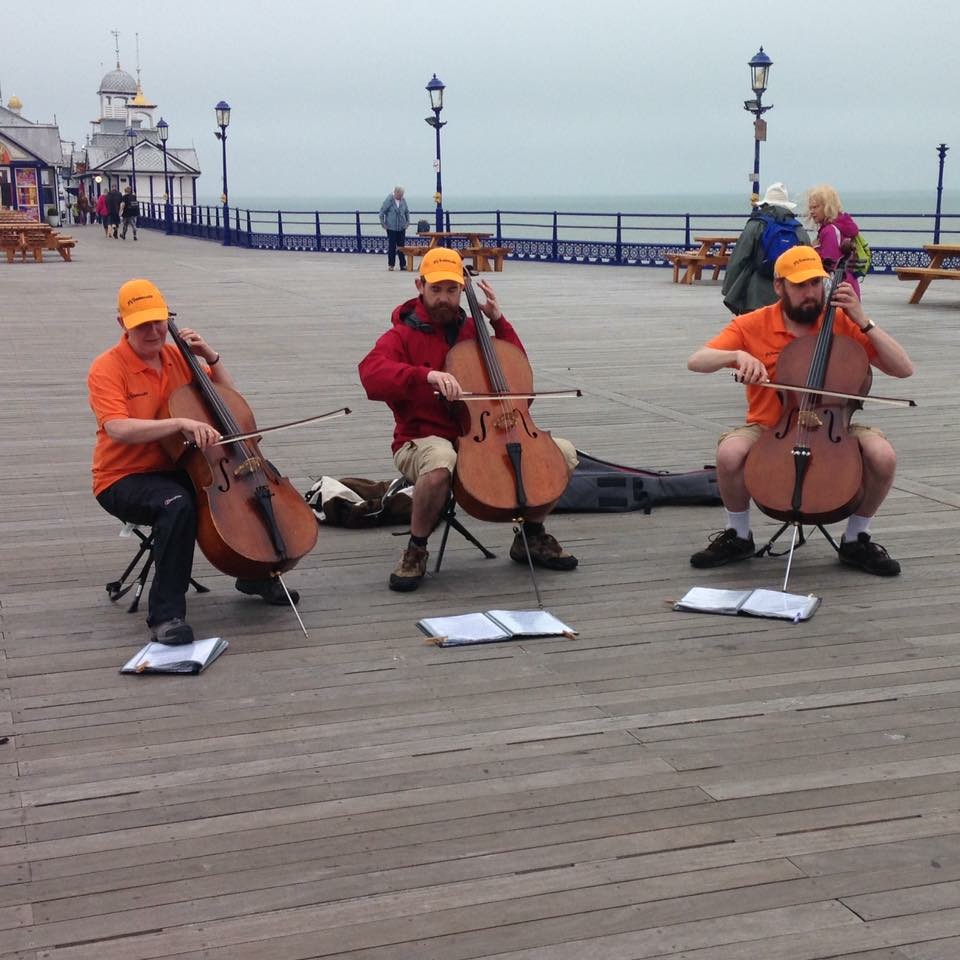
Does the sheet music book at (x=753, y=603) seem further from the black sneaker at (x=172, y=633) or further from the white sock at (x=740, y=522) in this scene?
the black sneaker at (x=172, y=633)

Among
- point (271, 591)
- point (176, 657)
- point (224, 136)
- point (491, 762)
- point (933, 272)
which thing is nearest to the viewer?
point (491, 762)

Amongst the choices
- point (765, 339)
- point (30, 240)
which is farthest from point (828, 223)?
point (30, 240)

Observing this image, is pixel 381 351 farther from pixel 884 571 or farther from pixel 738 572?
pixel 884 571

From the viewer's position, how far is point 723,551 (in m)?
4.96

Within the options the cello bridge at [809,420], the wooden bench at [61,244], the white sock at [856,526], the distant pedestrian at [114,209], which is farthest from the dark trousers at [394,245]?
the cello bridge at [809,420]

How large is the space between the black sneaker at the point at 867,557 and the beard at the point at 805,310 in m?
0.80

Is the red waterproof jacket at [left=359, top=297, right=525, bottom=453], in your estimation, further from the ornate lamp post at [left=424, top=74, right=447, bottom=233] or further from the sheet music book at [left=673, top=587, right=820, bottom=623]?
the ornate lamp post at [left=424, top=74, right=447, bottom=233]

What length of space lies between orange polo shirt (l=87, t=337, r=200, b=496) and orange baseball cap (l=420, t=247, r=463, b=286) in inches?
37.4

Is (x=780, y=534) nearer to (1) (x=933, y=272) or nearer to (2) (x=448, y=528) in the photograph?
(2) (x=448, y=528)

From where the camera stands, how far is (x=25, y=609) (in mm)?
4516

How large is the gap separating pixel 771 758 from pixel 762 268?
5936mm

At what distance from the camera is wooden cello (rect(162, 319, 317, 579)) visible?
415cm

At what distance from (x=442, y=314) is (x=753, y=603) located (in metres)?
1.52

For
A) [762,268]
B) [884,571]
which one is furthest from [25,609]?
[762,268]
